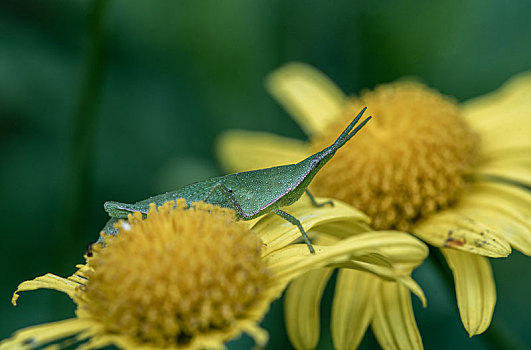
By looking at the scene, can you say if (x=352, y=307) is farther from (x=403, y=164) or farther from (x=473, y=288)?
(x=403, y=164)

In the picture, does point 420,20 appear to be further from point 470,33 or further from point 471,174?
point 471,174

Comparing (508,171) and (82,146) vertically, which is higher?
(82,146)

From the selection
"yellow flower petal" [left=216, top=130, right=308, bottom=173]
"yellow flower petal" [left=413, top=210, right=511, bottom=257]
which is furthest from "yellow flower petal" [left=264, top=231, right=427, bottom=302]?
"yellow flower petal" [left=216, top=130, right=308, bottom=173]

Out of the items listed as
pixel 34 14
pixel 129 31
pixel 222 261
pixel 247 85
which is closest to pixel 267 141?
pixel 247 85

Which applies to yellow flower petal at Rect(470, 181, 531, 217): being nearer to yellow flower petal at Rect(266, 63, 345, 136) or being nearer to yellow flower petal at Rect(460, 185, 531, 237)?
yellow flower petal at Rect(460, 185, 531, 237)

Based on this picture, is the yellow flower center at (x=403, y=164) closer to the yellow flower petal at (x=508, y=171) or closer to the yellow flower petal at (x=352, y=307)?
the yellow flower petal at (x=508, y=171)

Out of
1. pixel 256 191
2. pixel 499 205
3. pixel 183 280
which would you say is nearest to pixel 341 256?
pixel 183 280
